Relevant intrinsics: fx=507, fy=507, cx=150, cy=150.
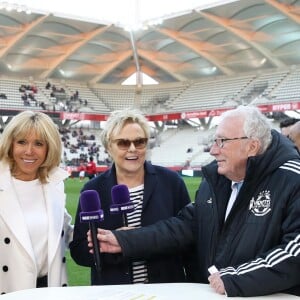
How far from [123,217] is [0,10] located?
3889 cm

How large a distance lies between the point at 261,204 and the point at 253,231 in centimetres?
15

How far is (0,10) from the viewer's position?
38.7 meters

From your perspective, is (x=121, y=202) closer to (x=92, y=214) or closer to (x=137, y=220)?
(x=92, y=214)

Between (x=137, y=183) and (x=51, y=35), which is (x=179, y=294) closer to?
(x=137, y=183)

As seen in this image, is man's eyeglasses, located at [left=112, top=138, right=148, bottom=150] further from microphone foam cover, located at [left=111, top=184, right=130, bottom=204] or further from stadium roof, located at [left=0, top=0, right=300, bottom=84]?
stadium roof, located at [left=0, top=0, right=300, bottom=84]

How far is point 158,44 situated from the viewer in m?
48.9

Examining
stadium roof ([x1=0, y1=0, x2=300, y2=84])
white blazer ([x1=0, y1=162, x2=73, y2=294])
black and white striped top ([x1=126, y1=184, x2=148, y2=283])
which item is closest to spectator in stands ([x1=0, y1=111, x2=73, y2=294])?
white blazer ([x1=0, y1=162, x2=73, y2=294])

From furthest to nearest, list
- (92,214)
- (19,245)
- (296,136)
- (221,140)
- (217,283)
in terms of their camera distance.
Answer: (296,136)
(19,245)
(221,140)
(92,214)
(217,283)

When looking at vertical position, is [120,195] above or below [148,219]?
above

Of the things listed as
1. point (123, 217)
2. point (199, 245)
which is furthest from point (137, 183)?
point (199, 245)

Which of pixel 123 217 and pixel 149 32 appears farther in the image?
pixel 149 32

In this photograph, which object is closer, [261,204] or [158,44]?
[261,204]

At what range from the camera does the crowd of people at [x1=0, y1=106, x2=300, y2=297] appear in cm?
261

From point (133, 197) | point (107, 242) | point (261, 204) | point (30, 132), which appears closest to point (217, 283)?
point (261, 204)
